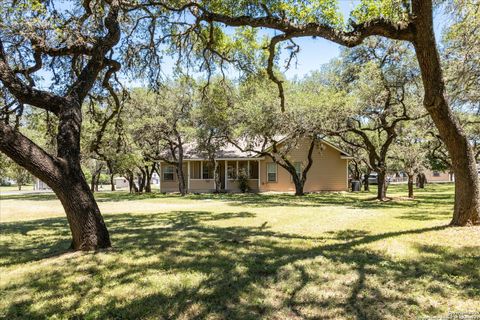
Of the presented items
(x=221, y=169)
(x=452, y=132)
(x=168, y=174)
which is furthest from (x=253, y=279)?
(x=168, y=174)

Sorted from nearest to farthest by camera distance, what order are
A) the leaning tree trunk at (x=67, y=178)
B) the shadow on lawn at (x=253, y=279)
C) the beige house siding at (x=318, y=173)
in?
1. the shadow on lawn at (x=253, y=279)
2. the leaning tree trunk at (x=67, y=178)
3. the beige house siding at (x=318, y=173)

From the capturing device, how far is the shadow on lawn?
406 cm

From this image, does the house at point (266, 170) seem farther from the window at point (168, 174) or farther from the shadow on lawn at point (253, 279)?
the shadow on lawn at point (253, 279)

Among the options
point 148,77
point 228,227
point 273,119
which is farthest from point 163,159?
point 228,227

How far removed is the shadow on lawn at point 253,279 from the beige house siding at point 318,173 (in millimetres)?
20752

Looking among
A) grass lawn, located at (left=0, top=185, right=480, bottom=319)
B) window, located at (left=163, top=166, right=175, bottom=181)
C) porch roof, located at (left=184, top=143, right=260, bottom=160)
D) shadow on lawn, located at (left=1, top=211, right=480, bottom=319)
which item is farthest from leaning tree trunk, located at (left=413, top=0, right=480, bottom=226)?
window, located at (left=163, top=166, right=175, bottom=181)

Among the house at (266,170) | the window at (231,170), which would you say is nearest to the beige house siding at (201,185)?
the house at (266,170)

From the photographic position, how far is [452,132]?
309 inches

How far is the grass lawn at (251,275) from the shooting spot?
4.07 m

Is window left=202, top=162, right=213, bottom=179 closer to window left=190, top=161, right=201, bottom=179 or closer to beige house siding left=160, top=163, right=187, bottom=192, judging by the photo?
window left=190, top=161, right=201, bottom=179

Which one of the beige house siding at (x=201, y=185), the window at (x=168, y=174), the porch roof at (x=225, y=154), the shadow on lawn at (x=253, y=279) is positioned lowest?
the shadow on lawn at (x=253, y=279)

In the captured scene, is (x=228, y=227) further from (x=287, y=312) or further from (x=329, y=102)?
(x=329, y=102)

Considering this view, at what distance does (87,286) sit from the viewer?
4922mm

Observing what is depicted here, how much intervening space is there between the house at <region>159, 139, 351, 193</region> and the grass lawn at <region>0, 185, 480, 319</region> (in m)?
19.8
